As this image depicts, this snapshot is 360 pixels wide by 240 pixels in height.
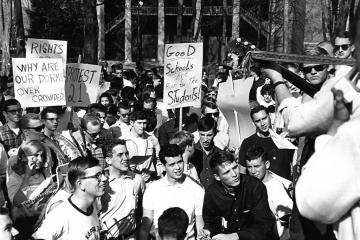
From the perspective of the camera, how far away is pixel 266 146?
799cm

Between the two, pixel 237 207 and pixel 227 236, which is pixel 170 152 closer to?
pixel 237 207

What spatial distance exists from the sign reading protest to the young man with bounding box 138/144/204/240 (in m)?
5.71

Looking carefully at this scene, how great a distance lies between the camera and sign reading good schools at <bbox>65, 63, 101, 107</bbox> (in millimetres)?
11633

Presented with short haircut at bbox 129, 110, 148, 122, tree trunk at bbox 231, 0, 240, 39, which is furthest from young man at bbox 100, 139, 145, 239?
tree trunk at bbox 231, 0, 240, 39

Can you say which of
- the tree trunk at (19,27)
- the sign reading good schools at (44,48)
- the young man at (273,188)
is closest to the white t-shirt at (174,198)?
the young man at (273,188)

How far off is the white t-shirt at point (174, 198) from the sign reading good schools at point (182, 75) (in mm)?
4076

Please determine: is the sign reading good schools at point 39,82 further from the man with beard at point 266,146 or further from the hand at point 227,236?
the hand at point 227,236

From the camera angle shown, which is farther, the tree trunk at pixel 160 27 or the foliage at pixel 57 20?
the tree trunk at pixel 160 27

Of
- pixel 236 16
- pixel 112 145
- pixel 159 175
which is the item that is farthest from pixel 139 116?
pixel 236 16

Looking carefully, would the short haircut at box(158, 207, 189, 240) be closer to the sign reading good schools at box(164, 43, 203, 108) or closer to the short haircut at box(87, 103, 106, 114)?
the short haircut at box(87, 103, 106, 114)

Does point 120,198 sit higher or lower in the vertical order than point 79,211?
lower

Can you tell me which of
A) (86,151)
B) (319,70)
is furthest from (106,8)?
(319,70)

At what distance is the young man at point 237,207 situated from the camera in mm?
5836

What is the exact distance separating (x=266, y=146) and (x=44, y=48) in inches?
212
